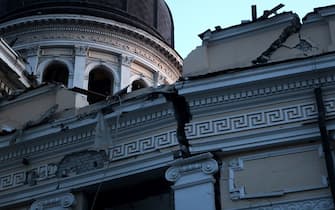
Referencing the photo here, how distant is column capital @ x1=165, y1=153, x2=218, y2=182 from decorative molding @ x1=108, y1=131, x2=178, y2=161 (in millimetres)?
355

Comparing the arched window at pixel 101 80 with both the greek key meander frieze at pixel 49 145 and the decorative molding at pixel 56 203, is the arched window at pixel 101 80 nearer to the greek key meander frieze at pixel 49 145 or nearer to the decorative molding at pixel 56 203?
the greek key meander frieze at pixel 49 145

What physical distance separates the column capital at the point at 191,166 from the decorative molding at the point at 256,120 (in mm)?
368

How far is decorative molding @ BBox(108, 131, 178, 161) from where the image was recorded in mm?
9711

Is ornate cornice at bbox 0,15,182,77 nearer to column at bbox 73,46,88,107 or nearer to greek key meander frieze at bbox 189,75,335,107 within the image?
column at bbox 73,46,88,107

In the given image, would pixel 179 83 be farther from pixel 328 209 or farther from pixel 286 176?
pixel 328 209

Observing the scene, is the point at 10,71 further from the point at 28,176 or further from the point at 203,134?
the point at 203,134

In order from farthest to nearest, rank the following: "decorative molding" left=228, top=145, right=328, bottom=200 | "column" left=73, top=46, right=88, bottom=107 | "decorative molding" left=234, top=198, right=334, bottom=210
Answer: "column" left=73, top=46, right=88, bottom=107
"decorative molding" left=228, top=145, right=328, bottom=200
"decorative molding" left=234, top=198, right=334, bottom=210

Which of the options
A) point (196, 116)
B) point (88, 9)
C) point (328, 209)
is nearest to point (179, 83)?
point (196, 116)

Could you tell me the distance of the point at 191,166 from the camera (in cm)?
936

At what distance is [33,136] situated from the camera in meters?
10.6

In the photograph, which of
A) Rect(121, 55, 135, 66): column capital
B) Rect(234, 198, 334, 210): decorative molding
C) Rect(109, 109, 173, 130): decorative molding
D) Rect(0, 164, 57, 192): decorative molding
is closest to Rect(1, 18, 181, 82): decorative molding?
Rect(121, 55, 135, 66): column capital

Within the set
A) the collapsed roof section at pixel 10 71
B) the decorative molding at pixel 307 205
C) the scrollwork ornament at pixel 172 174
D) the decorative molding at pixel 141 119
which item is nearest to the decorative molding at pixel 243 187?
the decorative molding at pixel 307 205

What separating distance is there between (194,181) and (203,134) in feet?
2.32

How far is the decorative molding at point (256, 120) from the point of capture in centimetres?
920
